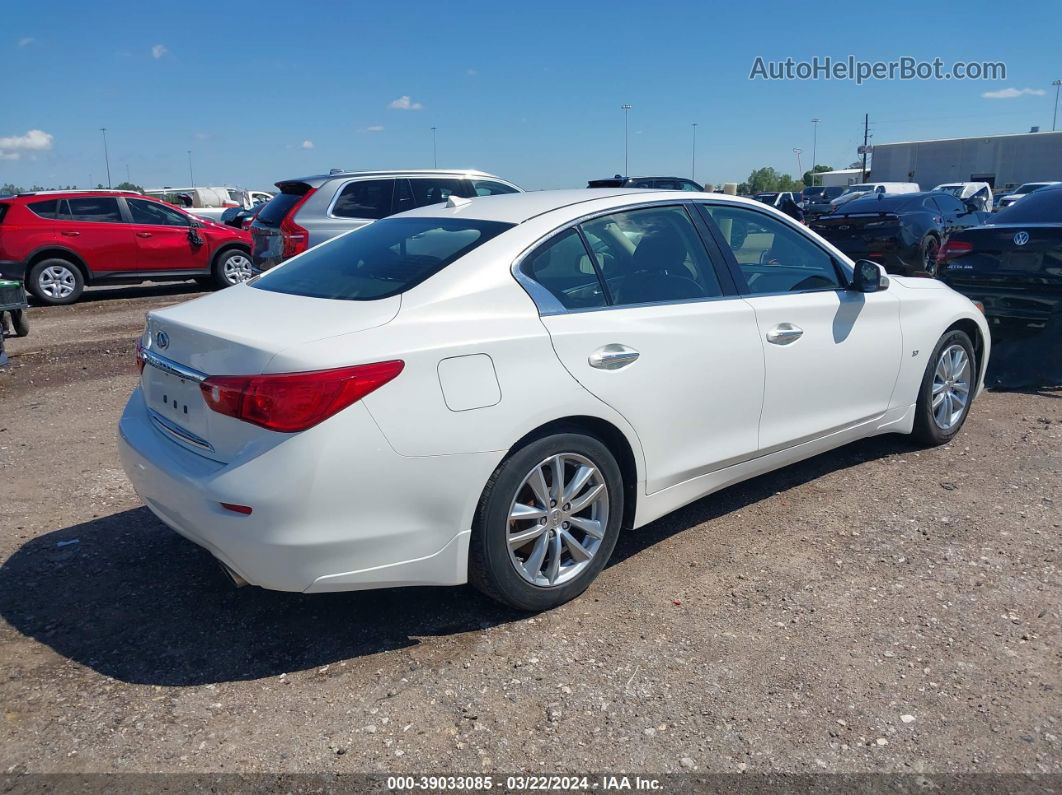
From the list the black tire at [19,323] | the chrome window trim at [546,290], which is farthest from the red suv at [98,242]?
the chrome window trim at [546,290]

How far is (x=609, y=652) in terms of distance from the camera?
3348mm

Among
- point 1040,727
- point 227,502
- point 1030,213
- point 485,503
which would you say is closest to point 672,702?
point 485,503

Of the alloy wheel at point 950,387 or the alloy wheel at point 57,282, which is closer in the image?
the alloy wheel at point 950,387

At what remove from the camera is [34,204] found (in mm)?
13391

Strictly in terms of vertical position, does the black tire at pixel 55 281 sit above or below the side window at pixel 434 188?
below

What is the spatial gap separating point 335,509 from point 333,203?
25.8ft

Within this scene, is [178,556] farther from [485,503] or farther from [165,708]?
[485,503]

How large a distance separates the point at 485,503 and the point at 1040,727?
1964 mm

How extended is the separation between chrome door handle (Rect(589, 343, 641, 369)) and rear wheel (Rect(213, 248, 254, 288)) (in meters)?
12.5

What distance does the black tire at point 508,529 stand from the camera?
3.30 metres

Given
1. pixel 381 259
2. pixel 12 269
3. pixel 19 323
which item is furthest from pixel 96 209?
pixel 381 259

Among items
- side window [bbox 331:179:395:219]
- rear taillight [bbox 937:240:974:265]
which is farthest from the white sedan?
side window [bbox 331:179:395:219]

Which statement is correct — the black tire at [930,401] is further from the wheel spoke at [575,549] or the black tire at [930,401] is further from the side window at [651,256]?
the wheel spoke at [575,549]

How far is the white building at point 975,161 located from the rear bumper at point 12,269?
2214 inches
